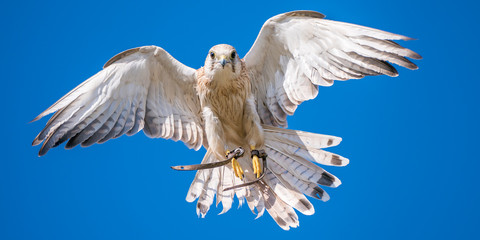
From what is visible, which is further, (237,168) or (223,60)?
(237,168)

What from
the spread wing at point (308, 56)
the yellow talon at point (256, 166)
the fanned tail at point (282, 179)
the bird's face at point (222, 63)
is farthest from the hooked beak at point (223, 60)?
the yellow talon at point (256, 166)

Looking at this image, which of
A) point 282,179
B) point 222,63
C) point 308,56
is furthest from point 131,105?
point 308,56

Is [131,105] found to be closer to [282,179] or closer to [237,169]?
[237,169]

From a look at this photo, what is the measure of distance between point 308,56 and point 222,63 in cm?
92

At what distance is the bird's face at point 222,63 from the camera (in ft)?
19.7

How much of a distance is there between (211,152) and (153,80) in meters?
1.02

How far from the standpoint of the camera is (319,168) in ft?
20.5

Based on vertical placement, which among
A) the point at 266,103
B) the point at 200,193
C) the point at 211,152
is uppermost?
the point at 266,103

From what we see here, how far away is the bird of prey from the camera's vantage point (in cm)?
595

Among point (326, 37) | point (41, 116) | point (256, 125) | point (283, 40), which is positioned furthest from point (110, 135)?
point (326, 37)

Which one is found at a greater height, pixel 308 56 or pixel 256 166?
pixel 308 56

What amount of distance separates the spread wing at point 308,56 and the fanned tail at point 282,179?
1.05ft

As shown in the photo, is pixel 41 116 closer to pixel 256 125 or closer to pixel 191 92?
pixel 191 92

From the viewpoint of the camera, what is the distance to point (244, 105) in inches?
252
